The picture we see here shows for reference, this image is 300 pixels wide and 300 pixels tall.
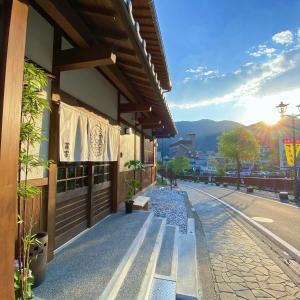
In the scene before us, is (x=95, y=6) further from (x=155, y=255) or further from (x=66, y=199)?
(x=155, y=255)

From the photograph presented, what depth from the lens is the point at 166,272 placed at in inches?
178

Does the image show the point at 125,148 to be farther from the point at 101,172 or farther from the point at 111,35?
the point at 111,35

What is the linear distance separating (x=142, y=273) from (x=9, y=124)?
10.2ft

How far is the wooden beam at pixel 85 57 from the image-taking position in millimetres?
3762

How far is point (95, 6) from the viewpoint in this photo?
10.7ft

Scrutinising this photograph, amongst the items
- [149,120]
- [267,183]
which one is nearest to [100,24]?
[149,120]

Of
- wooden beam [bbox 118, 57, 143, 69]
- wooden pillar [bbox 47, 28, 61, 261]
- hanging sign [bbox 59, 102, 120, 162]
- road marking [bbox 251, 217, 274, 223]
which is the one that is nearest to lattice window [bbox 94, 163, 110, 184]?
hanging sign [bbox 59, 102, 120, 162]

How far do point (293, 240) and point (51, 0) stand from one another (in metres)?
9.12

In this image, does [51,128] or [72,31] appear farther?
[51,128]

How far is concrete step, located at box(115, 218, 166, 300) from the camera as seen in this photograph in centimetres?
332

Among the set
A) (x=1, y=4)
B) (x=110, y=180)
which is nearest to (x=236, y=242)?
(x=110, y=180)

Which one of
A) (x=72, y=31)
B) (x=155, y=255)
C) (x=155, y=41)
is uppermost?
(x=155, y=41)

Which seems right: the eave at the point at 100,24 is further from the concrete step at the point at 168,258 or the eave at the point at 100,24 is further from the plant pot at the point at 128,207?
the plant pot at the point at 128,207

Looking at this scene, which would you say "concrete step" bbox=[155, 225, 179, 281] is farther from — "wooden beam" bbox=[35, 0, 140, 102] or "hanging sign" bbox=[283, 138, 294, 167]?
"hanging sign" bbox=[283, 138, 294, 167]
